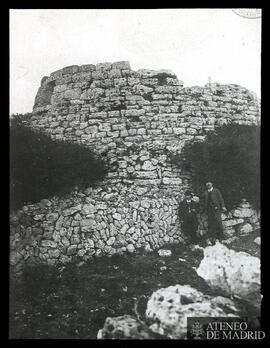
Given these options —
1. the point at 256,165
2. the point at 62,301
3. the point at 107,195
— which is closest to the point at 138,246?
the point at 107,195

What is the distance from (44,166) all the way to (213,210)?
3.02 meters

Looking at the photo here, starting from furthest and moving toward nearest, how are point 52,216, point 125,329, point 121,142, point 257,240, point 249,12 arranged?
point 121,142, point 52,216, point 257,240, point 249,12, point 125,329

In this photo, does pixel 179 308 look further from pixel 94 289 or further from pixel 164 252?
pixel 94 289

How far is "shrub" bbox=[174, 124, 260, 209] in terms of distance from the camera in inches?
217

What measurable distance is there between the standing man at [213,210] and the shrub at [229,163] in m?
0.10

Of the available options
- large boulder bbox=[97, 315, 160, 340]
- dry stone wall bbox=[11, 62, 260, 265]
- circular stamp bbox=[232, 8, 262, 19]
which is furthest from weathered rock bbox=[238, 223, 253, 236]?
circular stamp bbox=[232, 8, 262, 19]

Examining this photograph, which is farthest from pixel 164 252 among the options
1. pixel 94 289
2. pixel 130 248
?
pixel 94 289

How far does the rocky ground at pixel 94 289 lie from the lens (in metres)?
5.02

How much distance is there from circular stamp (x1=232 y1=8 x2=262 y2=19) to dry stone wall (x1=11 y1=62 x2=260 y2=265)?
3.79 ft

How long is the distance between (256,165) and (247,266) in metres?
1.65

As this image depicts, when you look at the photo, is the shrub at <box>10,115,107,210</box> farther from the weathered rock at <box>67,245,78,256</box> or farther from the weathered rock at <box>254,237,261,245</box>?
the weathered rock at <box>254,237,261,245</box>

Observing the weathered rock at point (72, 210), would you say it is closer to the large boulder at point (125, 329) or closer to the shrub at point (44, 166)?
the shrub at point (44, 166)

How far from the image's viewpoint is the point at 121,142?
20.1 feet
